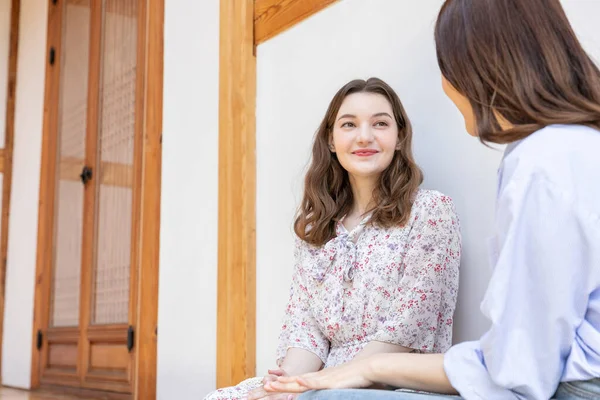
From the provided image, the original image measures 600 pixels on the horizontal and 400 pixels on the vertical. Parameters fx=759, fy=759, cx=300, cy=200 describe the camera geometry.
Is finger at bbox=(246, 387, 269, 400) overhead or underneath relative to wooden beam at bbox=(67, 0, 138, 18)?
underneath

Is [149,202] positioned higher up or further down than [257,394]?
higher up

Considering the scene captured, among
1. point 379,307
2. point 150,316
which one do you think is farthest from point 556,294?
point 150,316

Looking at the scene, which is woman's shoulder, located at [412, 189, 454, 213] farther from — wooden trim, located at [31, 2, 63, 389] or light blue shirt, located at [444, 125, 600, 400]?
wooden trim, located at [31, 2, 63, 389]

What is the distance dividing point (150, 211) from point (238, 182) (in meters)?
0.75

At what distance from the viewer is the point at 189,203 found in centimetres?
310

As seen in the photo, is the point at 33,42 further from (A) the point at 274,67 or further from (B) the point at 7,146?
(A) the point at 274,67

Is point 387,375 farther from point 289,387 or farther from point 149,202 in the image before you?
point 149,202

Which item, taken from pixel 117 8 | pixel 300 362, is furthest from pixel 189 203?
pixel 117 8

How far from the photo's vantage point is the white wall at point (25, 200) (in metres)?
4.88

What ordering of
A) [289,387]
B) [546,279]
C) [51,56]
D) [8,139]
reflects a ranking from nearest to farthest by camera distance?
[546,279] → [289,387] → [51,56] → [8,139]

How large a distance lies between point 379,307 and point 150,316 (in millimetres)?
1680

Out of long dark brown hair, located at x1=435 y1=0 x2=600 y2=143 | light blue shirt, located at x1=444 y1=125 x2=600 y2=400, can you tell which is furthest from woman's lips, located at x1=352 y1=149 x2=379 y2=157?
light blue shirt, located at x1=444 y1=125 x2=600 y2=400

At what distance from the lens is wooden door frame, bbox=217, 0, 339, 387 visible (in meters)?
2.71

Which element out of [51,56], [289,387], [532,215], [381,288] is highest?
[51,56]
